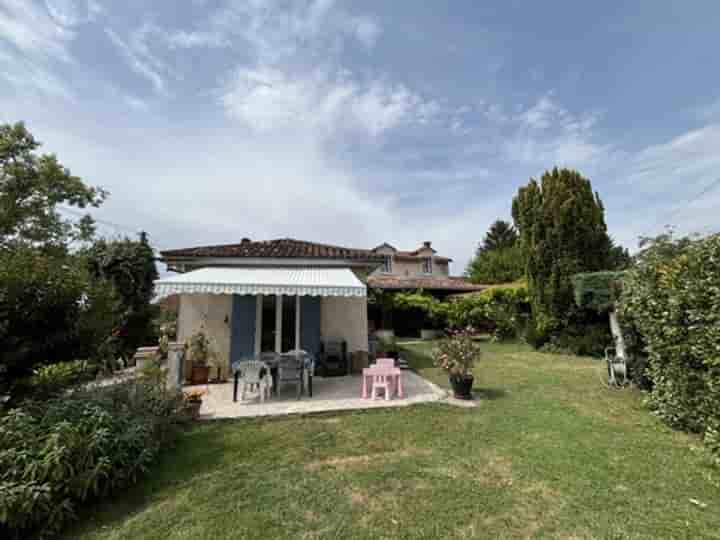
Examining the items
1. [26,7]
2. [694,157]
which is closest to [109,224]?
[26,7]

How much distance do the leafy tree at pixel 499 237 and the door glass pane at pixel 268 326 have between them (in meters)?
72.9

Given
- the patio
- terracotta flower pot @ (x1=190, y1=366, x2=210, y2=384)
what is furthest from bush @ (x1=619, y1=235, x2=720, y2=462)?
terracotta flower pot @ (x1=190, y1=366, x2=210, y2=384)

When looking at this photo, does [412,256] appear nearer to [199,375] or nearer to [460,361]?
[460,361]

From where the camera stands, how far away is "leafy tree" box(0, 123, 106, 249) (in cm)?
2583

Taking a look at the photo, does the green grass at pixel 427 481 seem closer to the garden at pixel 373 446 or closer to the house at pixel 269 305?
the garden at pixel 373 446

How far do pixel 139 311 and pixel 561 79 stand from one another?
28.5 m

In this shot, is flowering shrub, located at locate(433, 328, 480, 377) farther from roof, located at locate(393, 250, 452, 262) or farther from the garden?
roof, located at locate(393, 250, 452, 262)

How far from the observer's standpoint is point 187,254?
15.9m

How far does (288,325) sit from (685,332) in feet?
48.6

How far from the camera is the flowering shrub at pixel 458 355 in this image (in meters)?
11.6

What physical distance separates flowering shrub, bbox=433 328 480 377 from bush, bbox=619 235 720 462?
5325 millimetres

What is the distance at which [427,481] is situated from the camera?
6.11 m

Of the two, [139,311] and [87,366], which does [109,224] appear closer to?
[139,311]

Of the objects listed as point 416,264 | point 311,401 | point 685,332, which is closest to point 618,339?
point 685,332
